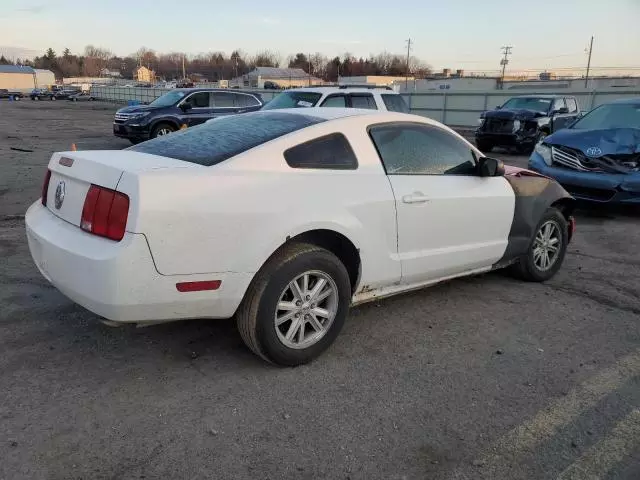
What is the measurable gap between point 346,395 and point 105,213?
1675 mm

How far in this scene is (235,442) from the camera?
274cm

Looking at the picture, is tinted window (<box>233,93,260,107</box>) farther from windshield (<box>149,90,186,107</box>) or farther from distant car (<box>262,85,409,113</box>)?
distant car (<box>262,85,409,113</box>)

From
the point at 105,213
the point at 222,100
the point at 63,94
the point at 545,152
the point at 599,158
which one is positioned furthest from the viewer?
the point at 63,94

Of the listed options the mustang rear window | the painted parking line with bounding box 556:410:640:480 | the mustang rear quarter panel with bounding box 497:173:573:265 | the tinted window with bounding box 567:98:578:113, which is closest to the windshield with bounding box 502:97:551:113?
the tinted window with bounding box 567:98:578:113

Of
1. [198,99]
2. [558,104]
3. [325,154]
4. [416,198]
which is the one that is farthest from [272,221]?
[558,104]

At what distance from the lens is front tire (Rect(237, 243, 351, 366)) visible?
324 centimetres

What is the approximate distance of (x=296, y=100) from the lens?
11.3 metres

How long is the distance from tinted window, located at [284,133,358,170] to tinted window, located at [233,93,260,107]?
1335 centimetres

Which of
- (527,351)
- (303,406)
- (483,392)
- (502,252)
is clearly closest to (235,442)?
(303,406)

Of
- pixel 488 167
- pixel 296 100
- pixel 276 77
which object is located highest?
pixel 276 77

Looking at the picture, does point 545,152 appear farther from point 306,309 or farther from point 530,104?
point 530,104

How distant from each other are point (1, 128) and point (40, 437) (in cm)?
2336

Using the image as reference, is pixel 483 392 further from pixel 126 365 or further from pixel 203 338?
pixel 126 365

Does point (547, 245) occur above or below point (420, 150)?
below
